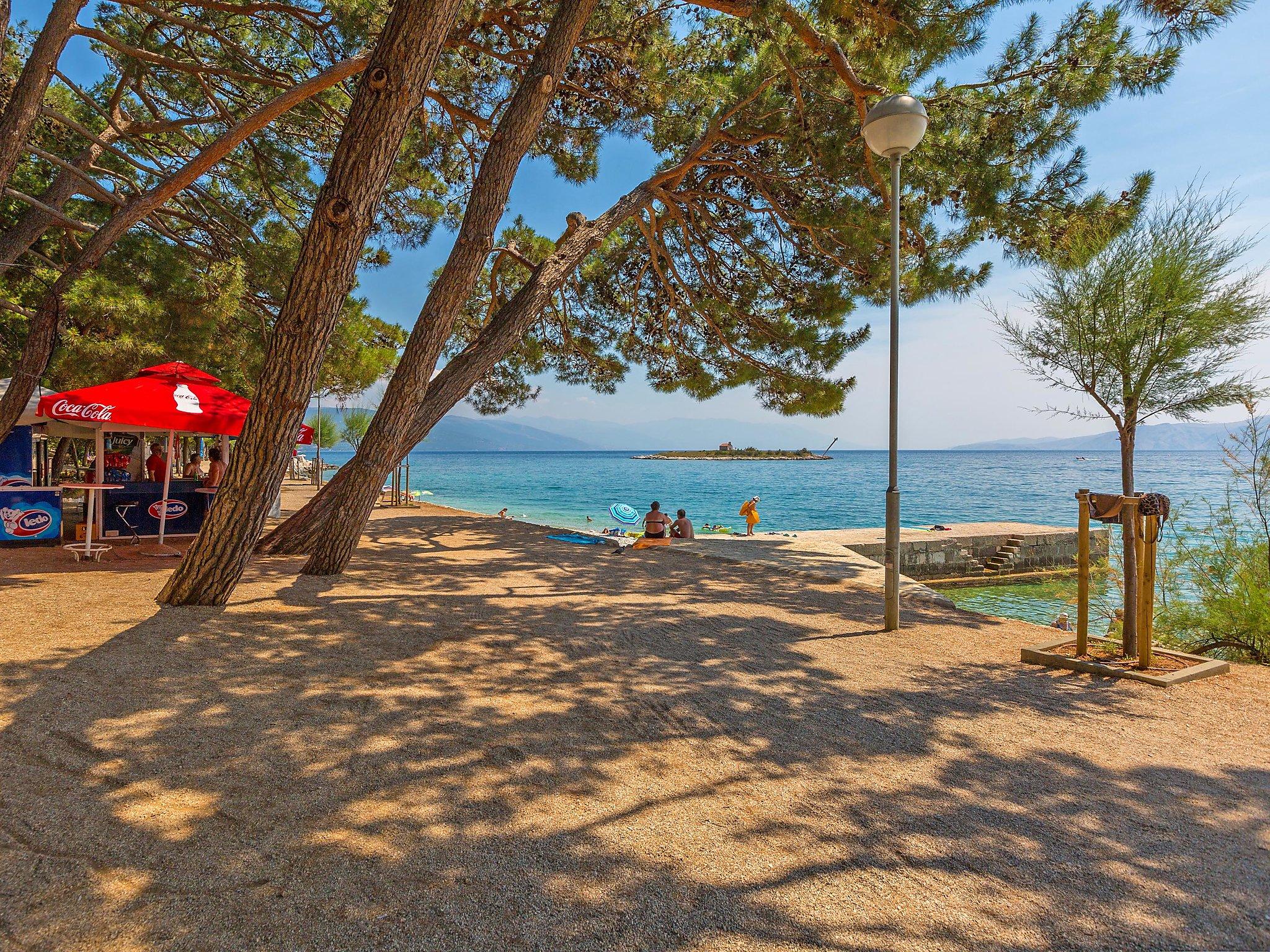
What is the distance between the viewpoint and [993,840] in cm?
212

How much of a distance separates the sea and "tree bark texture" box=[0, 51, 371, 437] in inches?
337

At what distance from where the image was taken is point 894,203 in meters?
5.02

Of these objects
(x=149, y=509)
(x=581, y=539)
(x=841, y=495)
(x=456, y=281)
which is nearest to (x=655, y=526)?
(x=581, y=539)

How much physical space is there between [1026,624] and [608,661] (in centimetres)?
358

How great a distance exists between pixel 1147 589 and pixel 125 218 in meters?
9.47

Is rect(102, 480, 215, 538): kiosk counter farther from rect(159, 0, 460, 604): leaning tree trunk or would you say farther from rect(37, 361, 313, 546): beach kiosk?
rect(159, 0, 460, 604): leaning tree trunk

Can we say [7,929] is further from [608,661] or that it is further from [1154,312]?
[1154,312]

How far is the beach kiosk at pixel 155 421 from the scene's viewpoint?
21.2 feet

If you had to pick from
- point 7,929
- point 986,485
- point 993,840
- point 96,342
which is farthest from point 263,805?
point 986,485

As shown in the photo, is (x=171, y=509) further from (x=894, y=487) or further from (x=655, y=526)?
(x=894, y=487)

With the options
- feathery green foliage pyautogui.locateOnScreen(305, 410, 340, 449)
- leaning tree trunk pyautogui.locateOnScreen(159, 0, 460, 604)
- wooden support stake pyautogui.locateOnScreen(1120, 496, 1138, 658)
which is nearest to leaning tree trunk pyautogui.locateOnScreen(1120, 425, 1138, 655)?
wooden support stake pyautogui.locateOnScreen(1120, 496, 1138, 658)

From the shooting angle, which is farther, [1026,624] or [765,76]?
[765,76]

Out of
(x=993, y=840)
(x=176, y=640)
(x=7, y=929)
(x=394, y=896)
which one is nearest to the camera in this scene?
(x=7, y=929)

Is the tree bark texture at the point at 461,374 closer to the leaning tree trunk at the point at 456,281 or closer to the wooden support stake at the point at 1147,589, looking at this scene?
the leaning tree trunk at the point at 456,281
